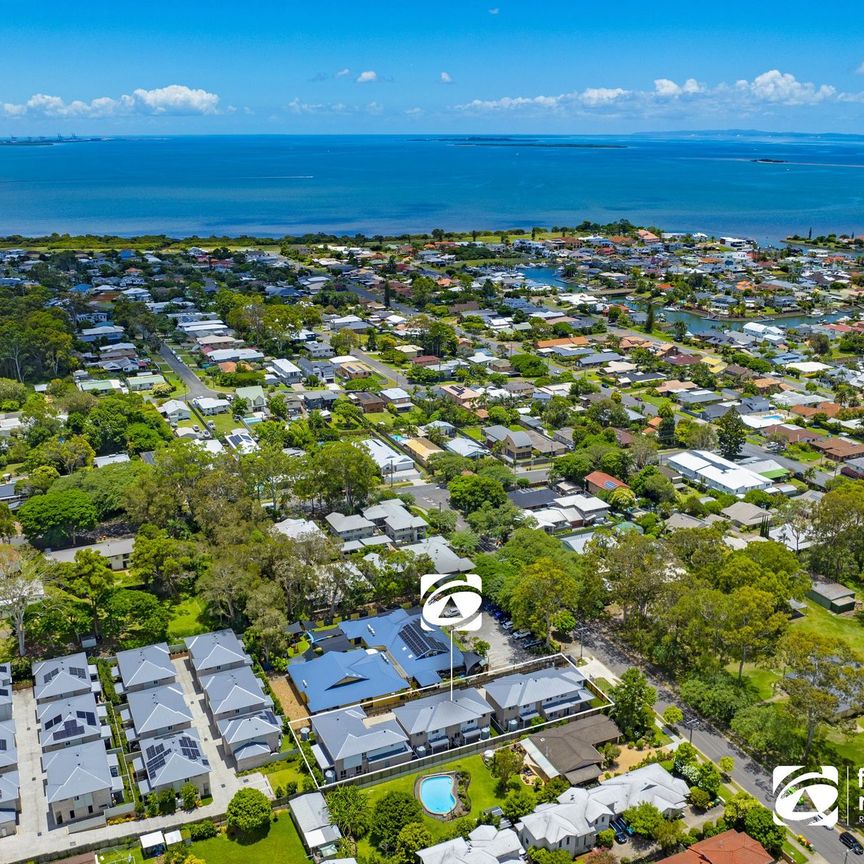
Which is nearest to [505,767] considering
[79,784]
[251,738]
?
[251,738]

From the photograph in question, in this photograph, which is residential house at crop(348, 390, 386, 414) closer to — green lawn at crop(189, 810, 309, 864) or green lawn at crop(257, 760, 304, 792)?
green lawn at crop(257, 760, 304, 792)

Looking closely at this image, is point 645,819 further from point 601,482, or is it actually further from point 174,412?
point 174,412

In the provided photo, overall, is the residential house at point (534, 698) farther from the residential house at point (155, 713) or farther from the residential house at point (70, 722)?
the residential house at point (70, 722)

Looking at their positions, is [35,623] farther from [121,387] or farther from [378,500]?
[121,387]

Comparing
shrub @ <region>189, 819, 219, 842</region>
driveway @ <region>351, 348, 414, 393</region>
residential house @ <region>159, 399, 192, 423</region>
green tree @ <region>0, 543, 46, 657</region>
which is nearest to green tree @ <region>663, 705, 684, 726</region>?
shrub @ <region>189, 819, 219, 842</region>

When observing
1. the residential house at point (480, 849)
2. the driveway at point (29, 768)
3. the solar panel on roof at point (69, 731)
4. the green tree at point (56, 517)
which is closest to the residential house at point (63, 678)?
the driveway at point (29, 768)

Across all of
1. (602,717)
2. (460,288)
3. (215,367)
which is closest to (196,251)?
(460,288)
